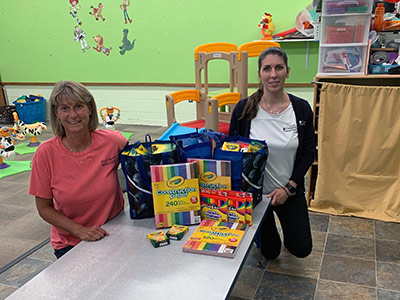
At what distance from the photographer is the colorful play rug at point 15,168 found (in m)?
4.13

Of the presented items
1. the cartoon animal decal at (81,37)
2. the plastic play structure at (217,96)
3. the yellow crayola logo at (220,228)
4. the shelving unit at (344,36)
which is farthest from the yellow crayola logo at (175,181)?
the cartoon animal decal at (81,37)

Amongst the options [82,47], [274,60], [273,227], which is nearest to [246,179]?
[274,60]

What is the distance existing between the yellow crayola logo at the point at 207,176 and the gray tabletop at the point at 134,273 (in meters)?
0.23

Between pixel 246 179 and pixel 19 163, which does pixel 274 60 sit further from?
pixel 19 163

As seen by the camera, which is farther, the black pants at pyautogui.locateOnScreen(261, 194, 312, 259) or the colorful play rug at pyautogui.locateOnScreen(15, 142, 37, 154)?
the colorful play rug at pyautogui.locateOnScreen(15, 142, 37, 154)

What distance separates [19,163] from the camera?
4484 mm

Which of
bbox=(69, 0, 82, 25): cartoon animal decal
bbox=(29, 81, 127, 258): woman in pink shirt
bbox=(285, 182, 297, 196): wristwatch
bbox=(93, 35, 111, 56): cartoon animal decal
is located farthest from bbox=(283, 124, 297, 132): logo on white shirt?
bbox=(69, 0, 82, 25): cartoon animal decal

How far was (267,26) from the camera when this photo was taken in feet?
14.9

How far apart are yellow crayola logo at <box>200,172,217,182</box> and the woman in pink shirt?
0.43m

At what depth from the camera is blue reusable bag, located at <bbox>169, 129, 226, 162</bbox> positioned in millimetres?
1406

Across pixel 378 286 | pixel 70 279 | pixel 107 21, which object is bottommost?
pixel 378 286

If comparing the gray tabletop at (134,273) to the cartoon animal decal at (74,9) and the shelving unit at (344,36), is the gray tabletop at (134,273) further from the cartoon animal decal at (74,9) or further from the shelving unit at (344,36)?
the cartoon animal decal at (74,9)

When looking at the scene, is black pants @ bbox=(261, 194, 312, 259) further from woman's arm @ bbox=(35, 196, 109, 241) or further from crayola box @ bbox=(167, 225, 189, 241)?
woman's arm @ bbox=(35, 196, 109, 241)

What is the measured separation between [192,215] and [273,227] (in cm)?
101
